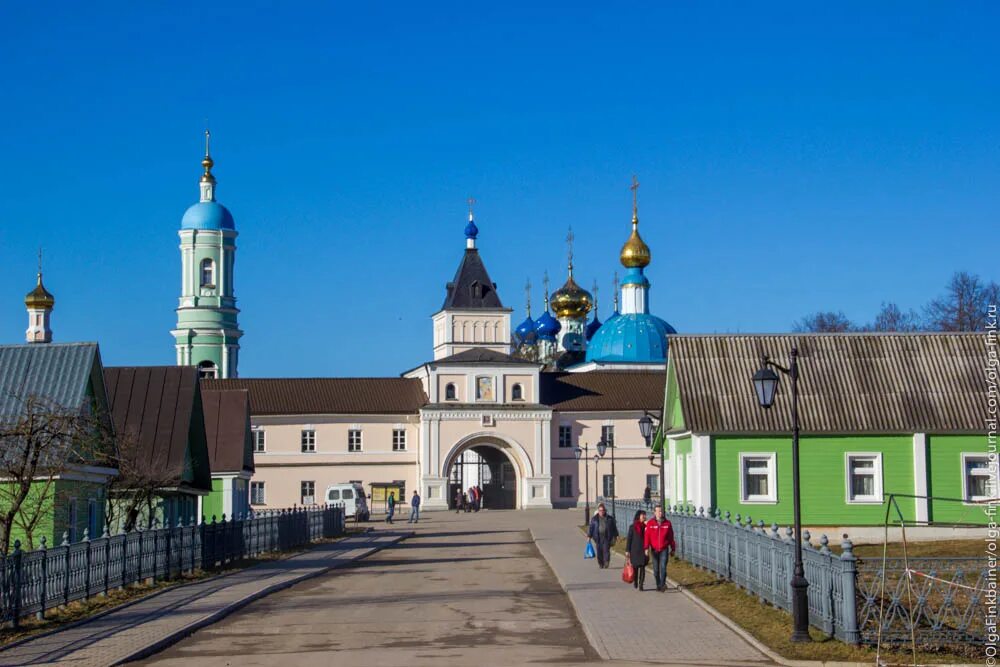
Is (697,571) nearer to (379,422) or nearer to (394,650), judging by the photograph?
(394,650)

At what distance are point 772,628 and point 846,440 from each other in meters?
16.6

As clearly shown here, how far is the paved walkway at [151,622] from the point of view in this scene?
1503cm

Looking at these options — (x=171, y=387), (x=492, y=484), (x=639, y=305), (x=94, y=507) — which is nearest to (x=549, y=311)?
(x=639, y=305)

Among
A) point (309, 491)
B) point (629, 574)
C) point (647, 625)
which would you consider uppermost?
point (309, 491)

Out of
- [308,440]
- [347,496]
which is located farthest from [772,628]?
[308,440]

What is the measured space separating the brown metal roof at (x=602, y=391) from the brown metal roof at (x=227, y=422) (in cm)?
3520

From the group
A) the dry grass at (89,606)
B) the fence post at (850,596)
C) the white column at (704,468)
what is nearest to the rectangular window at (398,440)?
the white column at (704,468)

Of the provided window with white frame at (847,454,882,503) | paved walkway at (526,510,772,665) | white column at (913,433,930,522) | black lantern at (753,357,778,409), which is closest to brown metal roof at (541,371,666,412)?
window with white frame at (847,454,882,503)

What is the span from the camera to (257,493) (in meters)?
77.1

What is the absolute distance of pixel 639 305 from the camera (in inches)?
3821

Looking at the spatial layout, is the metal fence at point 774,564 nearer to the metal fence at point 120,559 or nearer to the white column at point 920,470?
the white column at point 920,470

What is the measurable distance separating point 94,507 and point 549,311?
278 feet

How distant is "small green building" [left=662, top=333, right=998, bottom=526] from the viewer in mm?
32375

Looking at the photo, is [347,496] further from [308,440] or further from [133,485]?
[133,485]
